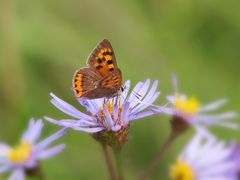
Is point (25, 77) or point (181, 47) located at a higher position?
point (181, 47)

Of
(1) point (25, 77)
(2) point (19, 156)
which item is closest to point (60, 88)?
(1) point (25, 77)

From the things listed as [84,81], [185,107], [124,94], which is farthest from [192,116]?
[84,81]

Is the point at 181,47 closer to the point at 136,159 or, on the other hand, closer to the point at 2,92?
the point at 136,159

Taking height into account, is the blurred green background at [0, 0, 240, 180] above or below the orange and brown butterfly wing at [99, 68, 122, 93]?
above

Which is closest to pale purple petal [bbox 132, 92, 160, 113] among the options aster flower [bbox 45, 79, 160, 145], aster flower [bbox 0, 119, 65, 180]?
aster flower [bbox 45, 79, 160, 145]

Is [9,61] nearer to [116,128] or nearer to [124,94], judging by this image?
[124,94]

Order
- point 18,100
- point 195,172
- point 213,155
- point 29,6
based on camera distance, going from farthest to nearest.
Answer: point 29,6 → point 18,100 → point 195,172 → point 213,155

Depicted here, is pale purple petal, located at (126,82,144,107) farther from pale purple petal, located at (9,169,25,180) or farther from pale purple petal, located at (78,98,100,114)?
pale purple petal, located at (9,169,25,180)
